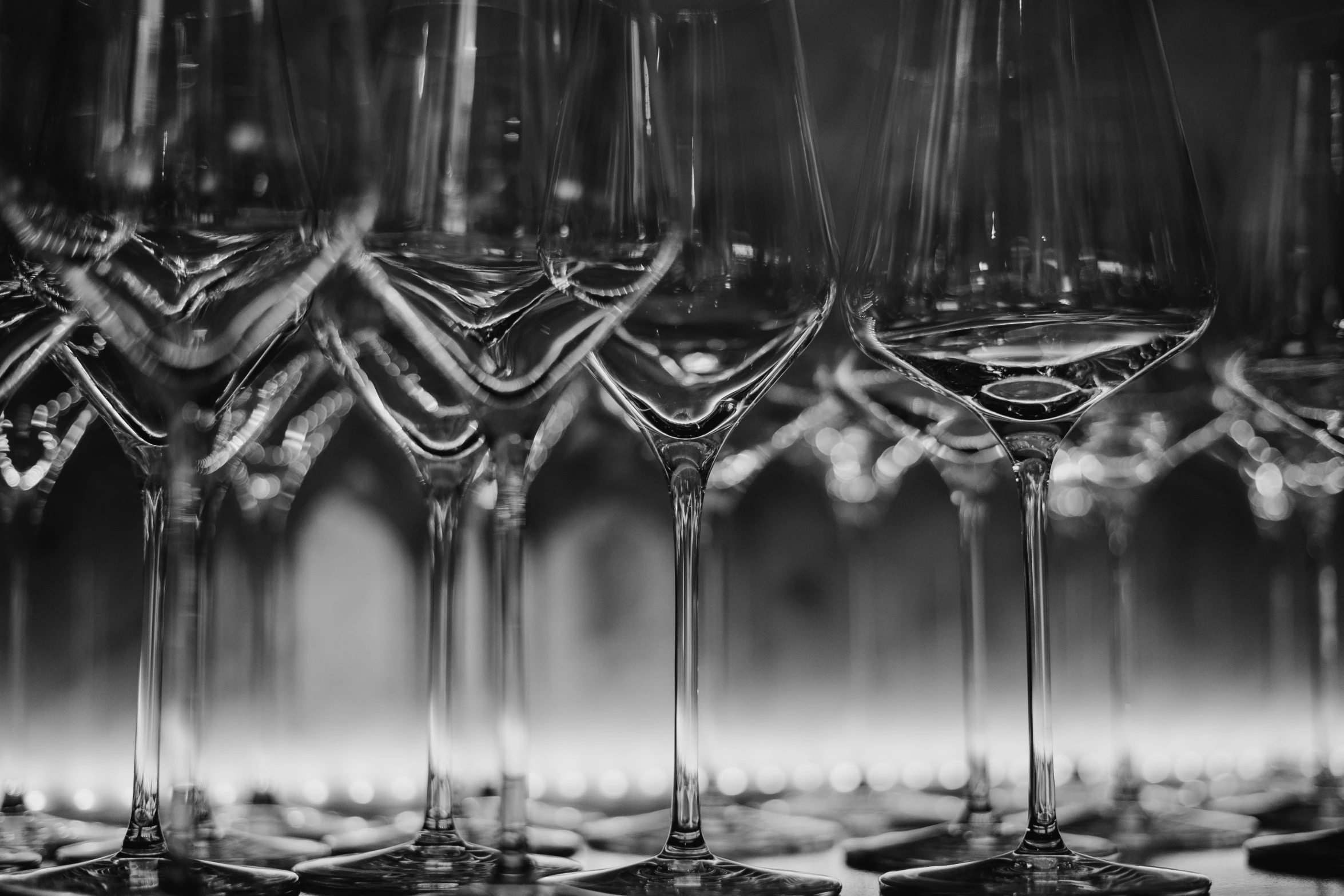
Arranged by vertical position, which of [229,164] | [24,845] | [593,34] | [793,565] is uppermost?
[593,34]

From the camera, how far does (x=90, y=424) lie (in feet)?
3.28

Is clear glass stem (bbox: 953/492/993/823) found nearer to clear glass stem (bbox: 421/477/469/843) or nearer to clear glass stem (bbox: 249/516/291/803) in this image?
clear glass stem (bbox: 421/477/469/843)

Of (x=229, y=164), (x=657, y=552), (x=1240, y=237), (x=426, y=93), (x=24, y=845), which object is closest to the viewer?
(x=229, y=164)

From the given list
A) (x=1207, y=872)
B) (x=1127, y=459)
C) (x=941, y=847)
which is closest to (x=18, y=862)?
(x=941, y=847)

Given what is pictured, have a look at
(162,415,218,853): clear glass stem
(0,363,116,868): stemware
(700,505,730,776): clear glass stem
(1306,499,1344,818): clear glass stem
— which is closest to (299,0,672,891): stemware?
(162,415,218,853): clear glass stem

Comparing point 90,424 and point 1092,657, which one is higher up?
point 90,424

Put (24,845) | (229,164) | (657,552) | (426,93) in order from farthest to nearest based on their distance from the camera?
(657,552) → (24,845) → (426,93) → (229,164)

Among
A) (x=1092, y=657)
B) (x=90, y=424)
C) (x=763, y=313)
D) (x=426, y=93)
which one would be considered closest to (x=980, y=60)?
(x=763, y=313)

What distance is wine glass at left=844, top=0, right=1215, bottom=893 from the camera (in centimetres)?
67

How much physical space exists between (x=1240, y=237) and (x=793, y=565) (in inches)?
20.0

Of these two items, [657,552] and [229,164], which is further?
[657,552]

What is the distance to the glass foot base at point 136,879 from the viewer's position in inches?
22.9

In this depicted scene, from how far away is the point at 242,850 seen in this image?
0.77m

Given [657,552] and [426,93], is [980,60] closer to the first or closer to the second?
[426,93]
